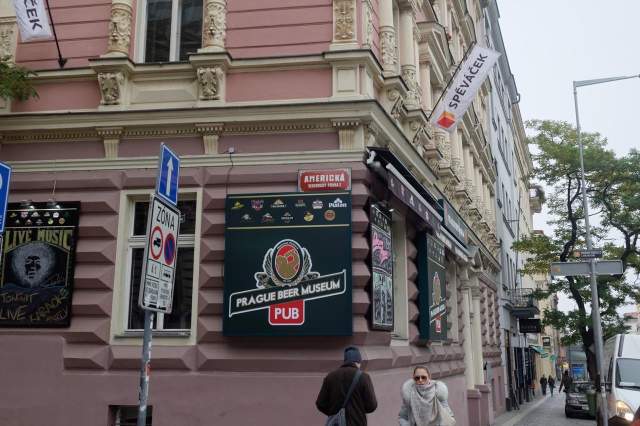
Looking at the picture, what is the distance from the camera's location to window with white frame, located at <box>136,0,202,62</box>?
38.1ft

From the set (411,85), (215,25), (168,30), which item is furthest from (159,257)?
(411,85)

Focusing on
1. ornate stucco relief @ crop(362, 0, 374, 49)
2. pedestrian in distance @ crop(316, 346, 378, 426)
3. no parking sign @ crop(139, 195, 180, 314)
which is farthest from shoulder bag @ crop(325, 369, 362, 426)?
ornate stucco relief @ crop(362, 0, 374, 49)

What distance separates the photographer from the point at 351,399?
287 inches

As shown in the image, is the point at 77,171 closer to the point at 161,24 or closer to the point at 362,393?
the point at 161,24

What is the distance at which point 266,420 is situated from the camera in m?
9.50

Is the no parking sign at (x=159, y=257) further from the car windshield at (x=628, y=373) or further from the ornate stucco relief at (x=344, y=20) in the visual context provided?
the car windshield at (x=628, y=373)

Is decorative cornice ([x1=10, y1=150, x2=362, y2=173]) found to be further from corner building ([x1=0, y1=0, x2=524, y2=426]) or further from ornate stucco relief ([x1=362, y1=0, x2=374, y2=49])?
Result: ornate stucco relief ([x1=362, y1=0, x2=374, y2=49])

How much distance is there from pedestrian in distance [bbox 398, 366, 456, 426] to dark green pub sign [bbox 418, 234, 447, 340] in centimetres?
517

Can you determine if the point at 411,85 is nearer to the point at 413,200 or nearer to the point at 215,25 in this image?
the point at 413,200

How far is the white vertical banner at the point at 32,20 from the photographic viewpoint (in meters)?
10.6

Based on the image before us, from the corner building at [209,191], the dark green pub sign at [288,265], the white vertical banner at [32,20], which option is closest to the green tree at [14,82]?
the corner building at [209,191]

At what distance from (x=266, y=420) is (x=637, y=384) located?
334 inches

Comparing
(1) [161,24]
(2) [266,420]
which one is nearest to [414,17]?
(1) [161,24]

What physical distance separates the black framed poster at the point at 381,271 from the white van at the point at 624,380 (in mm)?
4969
